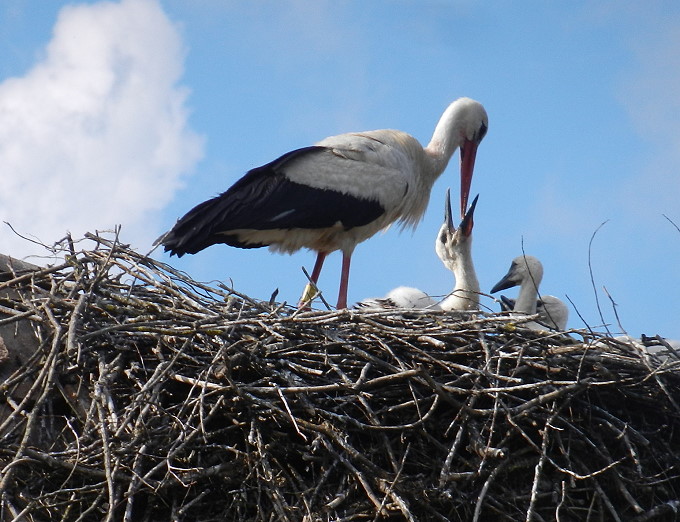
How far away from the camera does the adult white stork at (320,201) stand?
6465 millimetres

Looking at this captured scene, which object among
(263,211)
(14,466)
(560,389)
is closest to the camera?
(14,466)

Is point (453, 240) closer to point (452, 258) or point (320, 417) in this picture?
point (452, 258)

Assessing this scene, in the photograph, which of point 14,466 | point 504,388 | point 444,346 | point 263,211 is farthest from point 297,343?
point 263,211

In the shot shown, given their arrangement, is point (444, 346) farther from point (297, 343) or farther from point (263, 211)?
point (263, 211)

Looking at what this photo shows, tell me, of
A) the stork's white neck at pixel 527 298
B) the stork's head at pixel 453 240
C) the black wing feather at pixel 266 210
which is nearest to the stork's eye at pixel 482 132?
the stork's head at pixel 453 240

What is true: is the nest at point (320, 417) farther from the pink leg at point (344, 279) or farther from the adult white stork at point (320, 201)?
the pink leg at point (344, 279)

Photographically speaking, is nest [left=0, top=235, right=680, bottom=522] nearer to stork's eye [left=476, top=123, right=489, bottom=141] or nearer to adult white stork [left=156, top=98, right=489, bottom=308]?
adult white stork [left=156, top=98, right=489, bottom=308]

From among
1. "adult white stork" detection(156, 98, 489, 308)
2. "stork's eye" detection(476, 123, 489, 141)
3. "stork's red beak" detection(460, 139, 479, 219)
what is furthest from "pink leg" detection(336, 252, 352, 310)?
"stork's eye" detection(476, 123, 489, 141)

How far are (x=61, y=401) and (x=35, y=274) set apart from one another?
57 centimetres

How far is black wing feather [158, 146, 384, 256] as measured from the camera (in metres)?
6.39

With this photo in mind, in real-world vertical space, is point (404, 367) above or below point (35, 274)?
below

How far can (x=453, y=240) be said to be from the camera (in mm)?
7797

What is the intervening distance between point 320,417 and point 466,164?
391 cm

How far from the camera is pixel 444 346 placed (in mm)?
4656
